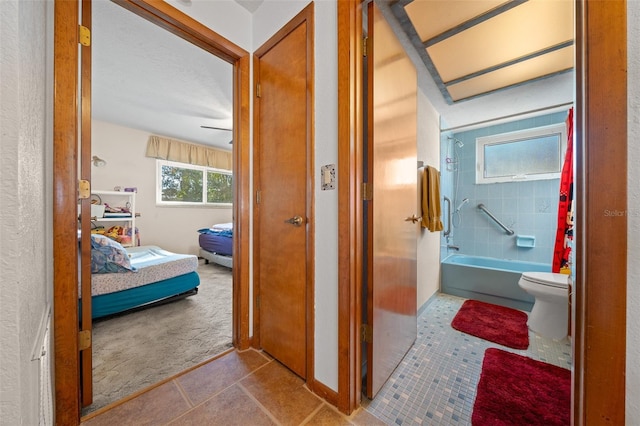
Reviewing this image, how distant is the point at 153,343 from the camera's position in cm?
175

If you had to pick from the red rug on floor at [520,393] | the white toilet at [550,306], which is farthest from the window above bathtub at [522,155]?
the red rug on floor at [520,393]

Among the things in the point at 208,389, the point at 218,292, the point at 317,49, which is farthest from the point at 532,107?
the point at 218,292

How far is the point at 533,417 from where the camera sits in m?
1.12

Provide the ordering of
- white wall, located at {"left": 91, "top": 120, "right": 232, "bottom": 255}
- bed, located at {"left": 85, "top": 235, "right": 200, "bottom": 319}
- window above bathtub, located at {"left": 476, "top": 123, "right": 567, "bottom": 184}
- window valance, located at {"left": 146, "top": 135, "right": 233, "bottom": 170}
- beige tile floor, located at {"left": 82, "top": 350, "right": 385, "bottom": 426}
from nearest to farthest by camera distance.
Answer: beige tile floor, located at {"left": 82, "top": 350, "right": 385, "bottom": 426} < bed, located at {"left": 85, "top": 235, "right": 200, "bottom": 319} < window above bathtub, located at {"left": 476, "top": 123, "right": 567, "bottom": 184} < white wall, located at {"left": 91, "top": 120, "right": 232, "bottom": 255} < window valance, located at {"left": 146, "top": 135, "right": 233, "bottom": 170}

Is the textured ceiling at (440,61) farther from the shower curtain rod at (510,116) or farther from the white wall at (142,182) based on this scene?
the white wall at (142,182)

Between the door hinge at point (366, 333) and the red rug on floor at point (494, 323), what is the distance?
4.03ft

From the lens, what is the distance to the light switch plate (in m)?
1.17

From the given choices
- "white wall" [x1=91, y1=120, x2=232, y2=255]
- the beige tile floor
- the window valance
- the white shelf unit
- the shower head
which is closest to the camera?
the beige tile floor

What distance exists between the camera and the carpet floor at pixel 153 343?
4.44ft

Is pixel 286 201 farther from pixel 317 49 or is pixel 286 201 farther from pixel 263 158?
pixel 317 49

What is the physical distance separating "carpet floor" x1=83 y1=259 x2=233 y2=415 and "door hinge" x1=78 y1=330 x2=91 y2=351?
325 millimetres

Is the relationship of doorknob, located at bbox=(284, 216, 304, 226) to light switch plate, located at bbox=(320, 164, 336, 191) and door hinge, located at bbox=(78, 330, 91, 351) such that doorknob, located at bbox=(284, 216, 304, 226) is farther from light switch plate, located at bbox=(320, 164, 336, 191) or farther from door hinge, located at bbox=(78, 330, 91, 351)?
door hinge, located at bbox=(78, 330, 91, 351)

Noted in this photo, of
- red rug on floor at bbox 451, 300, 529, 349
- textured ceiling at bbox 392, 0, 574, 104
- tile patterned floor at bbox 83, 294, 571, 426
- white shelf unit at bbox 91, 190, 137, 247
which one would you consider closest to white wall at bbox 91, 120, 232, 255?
white shelf unit at bbox 91, 190, 137, 247

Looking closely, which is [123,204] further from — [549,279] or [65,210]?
[549,279]
